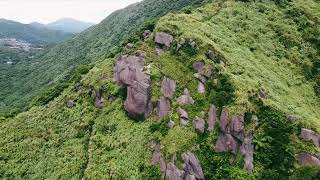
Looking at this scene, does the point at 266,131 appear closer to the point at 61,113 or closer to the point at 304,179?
the point at 304,179

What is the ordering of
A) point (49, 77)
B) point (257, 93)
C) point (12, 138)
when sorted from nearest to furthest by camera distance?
point (257, 93) < point (12, 138) < point (49, 77)

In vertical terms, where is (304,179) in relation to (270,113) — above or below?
below

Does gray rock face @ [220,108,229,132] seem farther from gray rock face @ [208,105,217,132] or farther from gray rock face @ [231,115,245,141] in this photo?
gray rock face @ [208,105,217,132]

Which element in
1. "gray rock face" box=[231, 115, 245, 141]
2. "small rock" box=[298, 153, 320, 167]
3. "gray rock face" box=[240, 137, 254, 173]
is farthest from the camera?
"gray rock face" box=[231, 115, 245, 141]


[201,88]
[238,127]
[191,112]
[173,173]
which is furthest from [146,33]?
[173,173]

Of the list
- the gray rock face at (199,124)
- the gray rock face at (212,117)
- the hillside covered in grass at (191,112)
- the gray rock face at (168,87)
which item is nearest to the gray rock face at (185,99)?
the hillside covered in grass at (191,112)

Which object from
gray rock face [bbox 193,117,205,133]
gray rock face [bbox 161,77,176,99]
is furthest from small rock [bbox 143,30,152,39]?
gray rock face [bbox 193,117,205,133]

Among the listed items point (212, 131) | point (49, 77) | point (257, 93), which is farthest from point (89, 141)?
point (49, 77)
